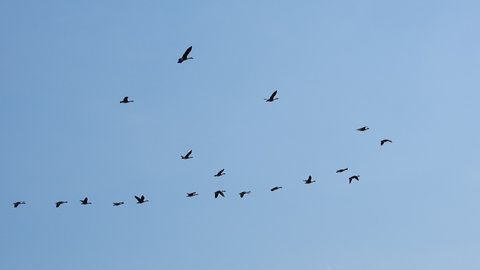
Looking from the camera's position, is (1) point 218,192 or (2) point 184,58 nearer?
(2) point 184,58

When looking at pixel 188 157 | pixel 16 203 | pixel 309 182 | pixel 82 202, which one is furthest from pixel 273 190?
pixel 16 203

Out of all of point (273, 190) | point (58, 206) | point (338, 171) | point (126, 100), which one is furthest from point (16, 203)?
point (338, 171)

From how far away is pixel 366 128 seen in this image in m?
113

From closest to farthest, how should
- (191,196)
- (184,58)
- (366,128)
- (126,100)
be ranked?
(184,58) → (126,100) → (366,128) → (191,196)

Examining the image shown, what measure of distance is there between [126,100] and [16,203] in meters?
31.1

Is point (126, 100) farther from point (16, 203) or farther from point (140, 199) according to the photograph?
point (16, 203)

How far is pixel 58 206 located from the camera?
120 meters

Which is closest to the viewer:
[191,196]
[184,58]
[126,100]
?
[184,58]

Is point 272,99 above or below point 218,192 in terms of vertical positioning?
above

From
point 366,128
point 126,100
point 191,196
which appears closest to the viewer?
point 126,100

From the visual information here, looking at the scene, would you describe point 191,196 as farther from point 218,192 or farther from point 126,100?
point 126,100

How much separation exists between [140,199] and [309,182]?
78.9 ft

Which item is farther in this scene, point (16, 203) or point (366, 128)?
point (16, 203)

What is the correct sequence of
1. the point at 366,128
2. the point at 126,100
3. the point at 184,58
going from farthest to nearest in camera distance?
the point at 366,128 → the point at 126,100 → the point at 184,58
